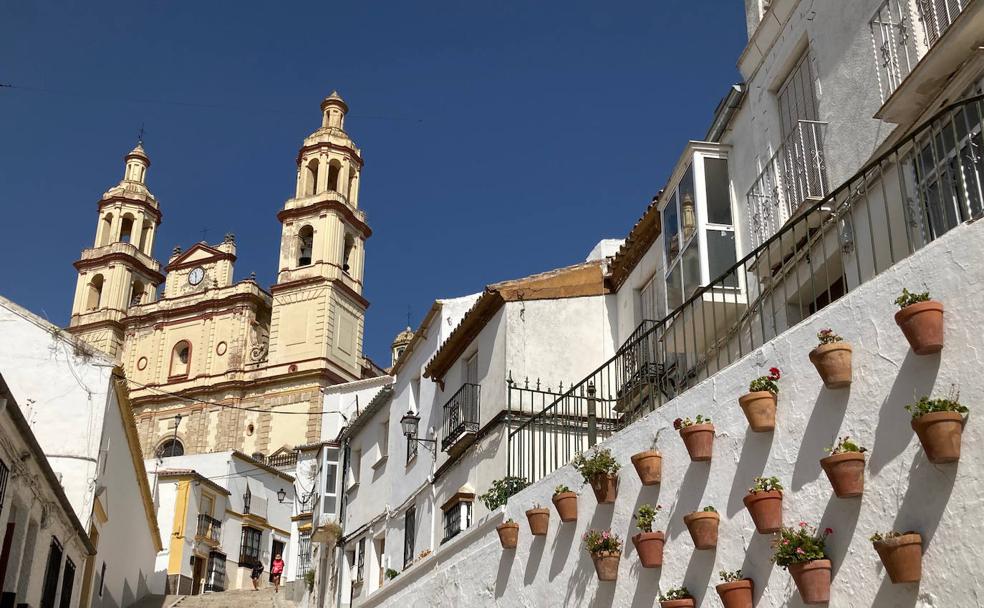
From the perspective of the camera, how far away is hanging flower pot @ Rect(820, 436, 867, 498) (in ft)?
20.1

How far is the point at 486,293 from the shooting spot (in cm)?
1838

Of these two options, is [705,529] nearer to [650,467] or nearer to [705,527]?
[705,527]

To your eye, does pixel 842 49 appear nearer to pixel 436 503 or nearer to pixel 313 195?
pixel 436 503

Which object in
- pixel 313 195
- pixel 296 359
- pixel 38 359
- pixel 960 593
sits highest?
pixel 313 195

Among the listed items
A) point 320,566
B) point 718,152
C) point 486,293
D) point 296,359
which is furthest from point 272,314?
point 718,152

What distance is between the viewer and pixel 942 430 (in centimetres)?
556

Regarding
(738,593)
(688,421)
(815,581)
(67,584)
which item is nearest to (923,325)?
(815,581)

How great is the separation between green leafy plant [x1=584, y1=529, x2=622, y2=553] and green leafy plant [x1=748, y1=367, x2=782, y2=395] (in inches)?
83.6

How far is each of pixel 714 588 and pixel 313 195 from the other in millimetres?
57013

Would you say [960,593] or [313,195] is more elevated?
[313,195]

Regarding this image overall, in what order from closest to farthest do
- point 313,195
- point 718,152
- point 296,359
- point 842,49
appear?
1. point 842,49
2. point 718,152
3. point 296,359
4. point 313,195

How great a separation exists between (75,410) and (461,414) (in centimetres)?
656

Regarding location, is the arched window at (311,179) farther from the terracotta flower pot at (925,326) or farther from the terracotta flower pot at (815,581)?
the terracotta flower pot at (925,326)

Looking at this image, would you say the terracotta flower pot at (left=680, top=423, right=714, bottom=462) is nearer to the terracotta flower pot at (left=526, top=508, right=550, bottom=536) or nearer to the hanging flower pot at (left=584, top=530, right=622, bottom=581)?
the hanging flower pot at (left=584, top=530, right=622, bottom=581)
